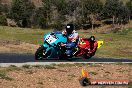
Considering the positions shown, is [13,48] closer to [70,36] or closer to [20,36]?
[70,36]

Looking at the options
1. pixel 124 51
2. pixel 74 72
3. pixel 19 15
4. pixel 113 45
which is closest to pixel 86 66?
pixel 74 72

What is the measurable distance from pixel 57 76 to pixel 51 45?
3706 mm

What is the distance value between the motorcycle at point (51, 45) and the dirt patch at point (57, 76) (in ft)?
5.28

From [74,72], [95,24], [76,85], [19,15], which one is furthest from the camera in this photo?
[95,24]

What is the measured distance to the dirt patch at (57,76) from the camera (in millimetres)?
13422

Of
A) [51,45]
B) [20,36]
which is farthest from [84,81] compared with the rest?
[20,36]

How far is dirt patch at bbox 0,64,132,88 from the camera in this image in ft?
44.0

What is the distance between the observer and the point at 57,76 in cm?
1482

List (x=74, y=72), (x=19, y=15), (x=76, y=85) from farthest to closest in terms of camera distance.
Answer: (x=19, y=15), (x=74, y=72), (x=76, y=85)

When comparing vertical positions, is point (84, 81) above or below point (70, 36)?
below

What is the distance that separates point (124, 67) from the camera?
18484mm

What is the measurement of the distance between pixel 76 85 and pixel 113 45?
3628 cm

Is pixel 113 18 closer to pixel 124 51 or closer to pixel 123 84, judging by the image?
pixel 124 51

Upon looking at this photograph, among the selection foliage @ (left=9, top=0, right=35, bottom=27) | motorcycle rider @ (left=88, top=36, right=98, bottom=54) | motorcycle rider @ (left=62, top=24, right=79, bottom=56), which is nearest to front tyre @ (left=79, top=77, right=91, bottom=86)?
motorcycle rider @ (left=62, top=24, right=79, bottom=56)
